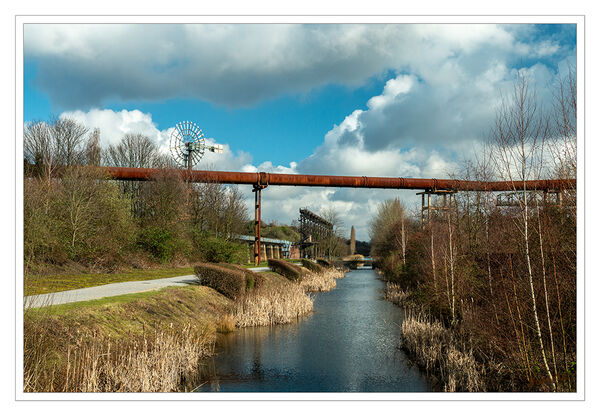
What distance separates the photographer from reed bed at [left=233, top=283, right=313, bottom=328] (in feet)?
51.6

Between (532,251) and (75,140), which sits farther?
(75,140)

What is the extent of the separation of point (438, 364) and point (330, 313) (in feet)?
28.3

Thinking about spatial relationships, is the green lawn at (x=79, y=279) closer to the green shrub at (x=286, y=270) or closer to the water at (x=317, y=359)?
the water at (x=317, y=359)

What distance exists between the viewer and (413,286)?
2283 cm

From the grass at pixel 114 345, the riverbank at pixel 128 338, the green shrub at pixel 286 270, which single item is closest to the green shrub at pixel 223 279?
the riverbank at pixel 128 338

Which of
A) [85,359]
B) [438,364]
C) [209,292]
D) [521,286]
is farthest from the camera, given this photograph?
[209,292]

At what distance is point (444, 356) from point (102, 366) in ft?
25.4

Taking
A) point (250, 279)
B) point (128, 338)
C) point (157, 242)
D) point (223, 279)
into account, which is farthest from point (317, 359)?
point (157, 242)

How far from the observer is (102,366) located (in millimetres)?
8406

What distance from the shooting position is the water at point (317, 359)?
9164 millimetres

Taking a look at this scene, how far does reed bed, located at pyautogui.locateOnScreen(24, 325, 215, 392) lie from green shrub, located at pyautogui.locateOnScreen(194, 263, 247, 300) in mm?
7605
